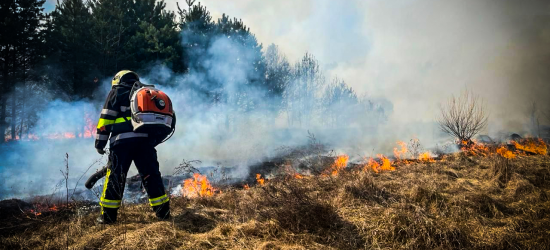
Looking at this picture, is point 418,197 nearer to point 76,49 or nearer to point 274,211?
point 274,211

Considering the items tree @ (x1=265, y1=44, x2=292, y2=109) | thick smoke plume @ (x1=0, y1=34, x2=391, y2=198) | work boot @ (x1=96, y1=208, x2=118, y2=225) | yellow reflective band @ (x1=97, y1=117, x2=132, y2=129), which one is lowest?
work boot @ (x1=96, y1=208, x2=118, y2=225)

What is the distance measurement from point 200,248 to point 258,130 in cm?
2016

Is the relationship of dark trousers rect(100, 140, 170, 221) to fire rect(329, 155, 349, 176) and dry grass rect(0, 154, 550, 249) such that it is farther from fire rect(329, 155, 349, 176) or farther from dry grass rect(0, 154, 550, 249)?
fire rect(329, 155, 349, 176)

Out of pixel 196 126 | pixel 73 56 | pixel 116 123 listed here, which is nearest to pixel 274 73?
pixel 196 126

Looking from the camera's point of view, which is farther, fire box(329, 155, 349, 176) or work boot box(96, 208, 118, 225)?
fire box(329, 155, 349, 176)

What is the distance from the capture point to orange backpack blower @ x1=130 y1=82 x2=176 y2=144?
3.29 m

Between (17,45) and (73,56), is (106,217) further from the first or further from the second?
(17,45)

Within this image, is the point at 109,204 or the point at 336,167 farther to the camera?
the point at 336,167

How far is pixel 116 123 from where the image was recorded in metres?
3.49

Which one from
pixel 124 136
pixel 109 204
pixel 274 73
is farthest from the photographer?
pixel 274 73

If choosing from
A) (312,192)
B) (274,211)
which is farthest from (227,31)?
(274,211)

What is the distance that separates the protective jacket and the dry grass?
999 mm

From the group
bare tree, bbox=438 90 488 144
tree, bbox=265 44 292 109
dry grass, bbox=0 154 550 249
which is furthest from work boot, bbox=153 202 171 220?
tree, bbox=265 44 292 109

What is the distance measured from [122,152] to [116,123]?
40 cm
